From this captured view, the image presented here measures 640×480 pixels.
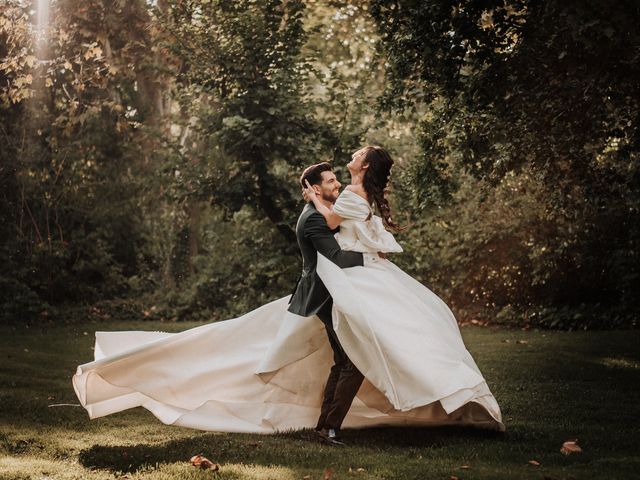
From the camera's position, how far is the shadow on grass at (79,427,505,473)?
19.2 ft

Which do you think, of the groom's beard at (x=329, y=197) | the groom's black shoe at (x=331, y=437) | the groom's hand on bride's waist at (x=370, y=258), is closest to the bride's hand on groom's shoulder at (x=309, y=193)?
the groom's beard at (x=329, y=197)

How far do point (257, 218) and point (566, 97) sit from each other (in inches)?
299

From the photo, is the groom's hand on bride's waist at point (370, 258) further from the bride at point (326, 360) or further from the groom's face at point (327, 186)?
the groom's face at point (327, 186)

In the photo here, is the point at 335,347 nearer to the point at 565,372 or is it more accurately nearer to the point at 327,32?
the point at 565,372

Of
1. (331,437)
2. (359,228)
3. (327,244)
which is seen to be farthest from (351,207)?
(331,437)

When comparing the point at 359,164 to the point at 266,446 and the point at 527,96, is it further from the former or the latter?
the point at 527,96

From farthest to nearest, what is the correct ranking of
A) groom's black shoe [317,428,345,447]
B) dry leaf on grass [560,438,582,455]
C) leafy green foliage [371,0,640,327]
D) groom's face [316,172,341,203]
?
leafy green foliage [371,0,640,327] < groom's face [316,172,341,203] < groom's black shoe [317,428,345,447] < dry leaf on grass [560,438,582,455]

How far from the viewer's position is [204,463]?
18.3 ft

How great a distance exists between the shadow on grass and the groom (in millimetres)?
249

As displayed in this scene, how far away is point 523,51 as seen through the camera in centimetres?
857

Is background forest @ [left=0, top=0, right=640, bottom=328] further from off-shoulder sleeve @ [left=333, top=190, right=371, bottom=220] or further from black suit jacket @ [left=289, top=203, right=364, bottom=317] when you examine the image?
black suit jacket @ [left=289, top=203, right=364, bottom=317]

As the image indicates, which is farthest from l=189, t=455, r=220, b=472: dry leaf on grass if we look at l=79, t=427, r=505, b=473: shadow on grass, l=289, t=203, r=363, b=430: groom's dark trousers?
l=289, t=203, r=363, b=430: groom's dark trousers

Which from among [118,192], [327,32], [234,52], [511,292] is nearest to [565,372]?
[511,292]

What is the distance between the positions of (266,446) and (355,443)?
731 mm
